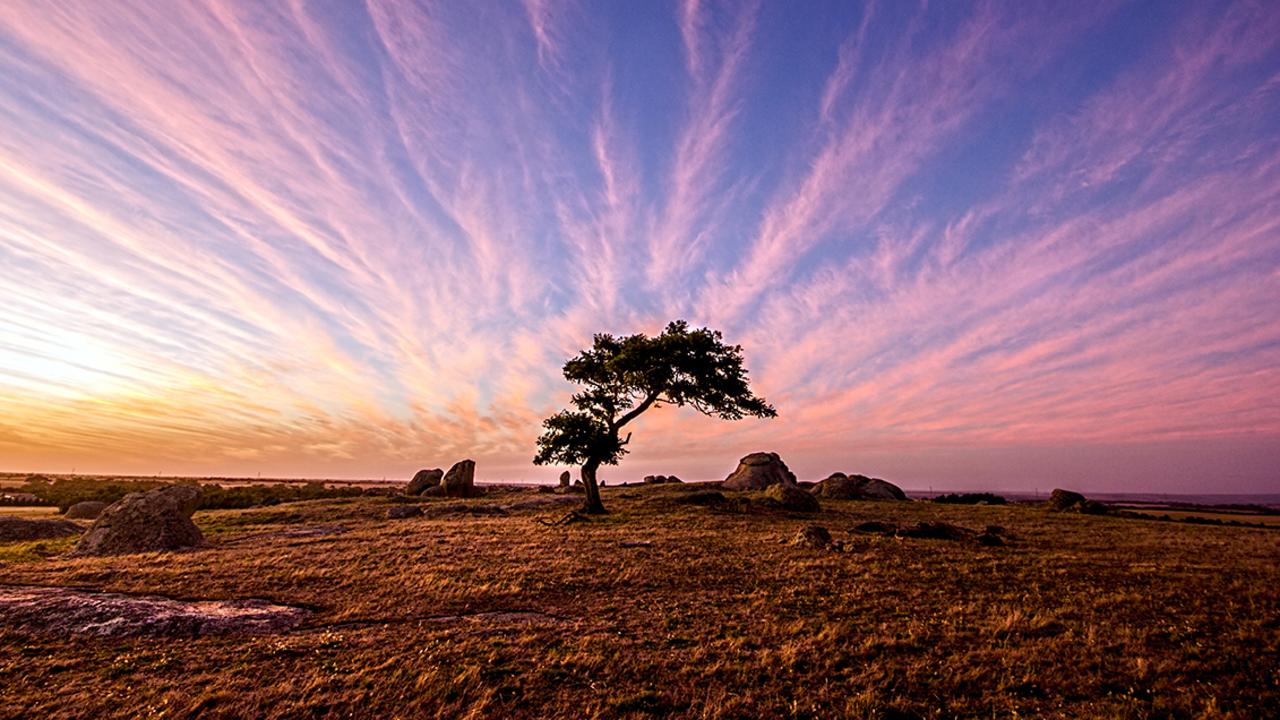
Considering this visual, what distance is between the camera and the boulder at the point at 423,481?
65.4 meters

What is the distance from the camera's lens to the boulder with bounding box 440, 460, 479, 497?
62312 mm

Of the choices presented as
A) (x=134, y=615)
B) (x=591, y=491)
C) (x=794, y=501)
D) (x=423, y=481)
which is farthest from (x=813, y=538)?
(x=423, y=481)

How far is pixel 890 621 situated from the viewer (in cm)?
1270

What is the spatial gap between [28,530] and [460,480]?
3753cm

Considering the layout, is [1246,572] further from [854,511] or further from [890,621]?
[854,511]

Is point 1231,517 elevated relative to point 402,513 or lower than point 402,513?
lower

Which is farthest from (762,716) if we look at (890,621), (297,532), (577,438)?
(577,438)

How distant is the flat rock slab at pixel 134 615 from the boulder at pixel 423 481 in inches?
2121

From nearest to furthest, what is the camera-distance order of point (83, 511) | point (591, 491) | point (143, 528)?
1. point (143, 528)
2. point (591, 491)
3. point (83, 511)

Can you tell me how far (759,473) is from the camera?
63125 millimetres

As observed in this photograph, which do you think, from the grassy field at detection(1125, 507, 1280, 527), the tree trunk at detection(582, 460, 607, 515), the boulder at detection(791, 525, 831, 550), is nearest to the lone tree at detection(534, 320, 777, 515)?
the tree trunk at detection(582, 460, 607, 515)

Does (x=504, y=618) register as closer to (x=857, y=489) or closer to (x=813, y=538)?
(x=813, y=538)

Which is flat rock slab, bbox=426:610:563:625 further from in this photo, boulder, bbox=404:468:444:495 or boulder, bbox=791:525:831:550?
boulder, bbox=404:468:444:495

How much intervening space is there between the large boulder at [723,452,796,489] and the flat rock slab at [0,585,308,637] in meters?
54.0
